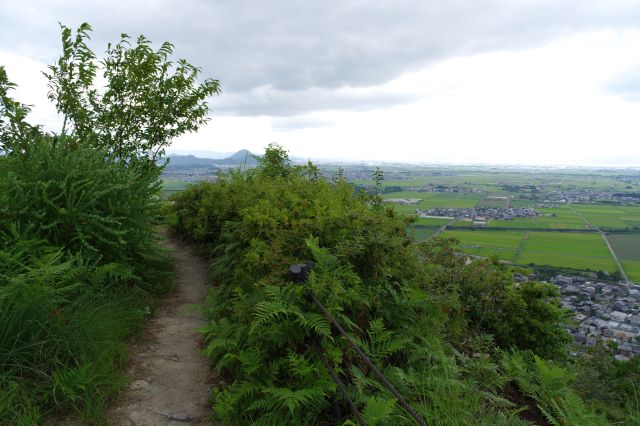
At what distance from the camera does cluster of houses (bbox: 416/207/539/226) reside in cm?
3769

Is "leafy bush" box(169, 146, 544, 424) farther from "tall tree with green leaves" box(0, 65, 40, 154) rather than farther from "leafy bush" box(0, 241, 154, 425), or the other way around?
"tall tree with green leaves" box(0, 65, 40, 154)

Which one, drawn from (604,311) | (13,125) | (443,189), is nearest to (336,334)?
(13,125)

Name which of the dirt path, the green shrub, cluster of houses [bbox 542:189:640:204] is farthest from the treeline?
cluster of houses [bbox 542:189:640:204]

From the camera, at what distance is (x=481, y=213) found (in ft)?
141

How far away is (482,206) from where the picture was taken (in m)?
47.9

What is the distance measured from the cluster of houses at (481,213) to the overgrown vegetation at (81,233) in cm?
3020

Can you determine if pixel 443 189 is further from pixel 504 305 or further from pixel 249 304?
pixel 249 304

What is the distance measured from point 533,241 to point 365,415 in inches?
1461

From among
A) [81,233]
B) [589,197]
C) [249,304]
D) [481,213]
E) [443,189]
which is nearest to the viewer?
[249,304]

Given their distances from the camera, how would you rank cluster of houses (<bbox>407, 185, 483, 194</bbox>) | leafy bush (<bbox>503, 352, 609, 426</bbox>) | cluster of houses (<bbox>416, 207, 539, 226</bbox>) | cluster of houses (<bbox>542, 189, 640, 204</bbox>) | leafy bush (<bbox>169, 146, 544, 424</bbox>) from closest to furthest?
leafy bush (<bbox>169, 146, 544, 424</bbox>), leafy bush (<bbox>503, 352, 609, 426</bbox>), cluster of houses (<bbox>416, 207, 539, 226</bbox>), cluster of houses (<bbox>407, 185, 483, 194</bbox>), cluster of houses (<bbox>542, 189, 640, 204</bbox>)

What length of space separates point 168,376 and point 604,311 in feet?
62.3

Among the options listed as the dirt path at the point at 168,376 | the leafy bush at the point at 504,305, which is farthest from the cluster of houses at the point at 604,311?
the dirt path at the point at 168,376

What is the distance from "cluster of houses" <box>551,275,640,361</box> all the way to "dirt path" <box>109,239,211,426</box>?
11.5 meters

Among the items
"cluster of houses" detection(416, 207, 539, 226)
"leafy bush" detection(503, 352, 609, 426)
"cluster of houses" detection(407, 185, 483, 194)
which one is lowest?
"cluster of houses" detection(416, 207, 539, 226)
